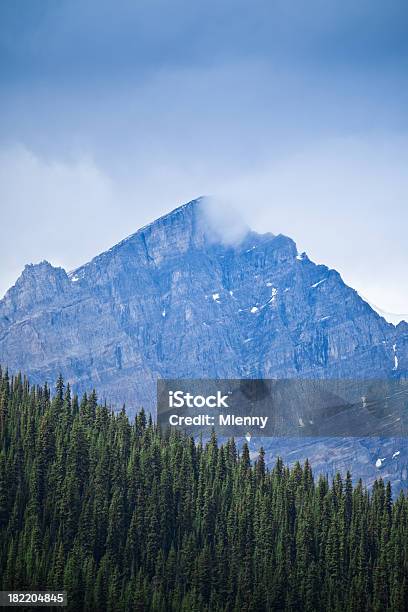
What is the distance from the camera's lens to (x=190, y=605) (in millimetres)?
183500

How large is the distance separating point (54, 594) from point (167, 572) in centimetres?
2502

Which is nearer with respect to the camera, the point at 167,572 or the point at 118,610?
the point at 118,610

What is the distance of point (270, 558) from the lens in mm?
199750

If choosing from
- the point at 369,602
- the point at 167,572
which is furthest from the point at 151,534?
the point at 369,602

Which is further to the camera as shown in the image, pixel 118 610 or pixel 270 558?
pixel 270 558

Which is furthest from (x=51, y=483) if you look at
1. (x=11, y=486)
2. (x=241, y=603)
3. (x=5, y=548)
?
(x=241, y=603)

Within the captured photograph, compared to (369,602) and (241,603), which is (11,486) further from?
(369,602)

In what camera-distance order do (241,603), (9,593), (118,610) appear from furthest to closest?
(241,603) < (118,610) < (9,593)

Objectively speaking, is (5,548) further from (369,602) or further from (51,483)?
(369,602)

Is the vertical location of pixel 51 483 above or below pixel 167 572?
above

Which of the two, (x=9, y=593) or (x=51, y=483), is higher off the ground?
(x=51, y=483)

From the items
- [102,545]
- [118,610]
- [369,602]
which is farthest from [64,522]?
[369,602]

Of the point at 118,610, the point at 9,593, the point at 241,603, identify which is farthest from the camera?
the point at 241,603

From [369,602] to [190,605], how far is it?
2957cm
